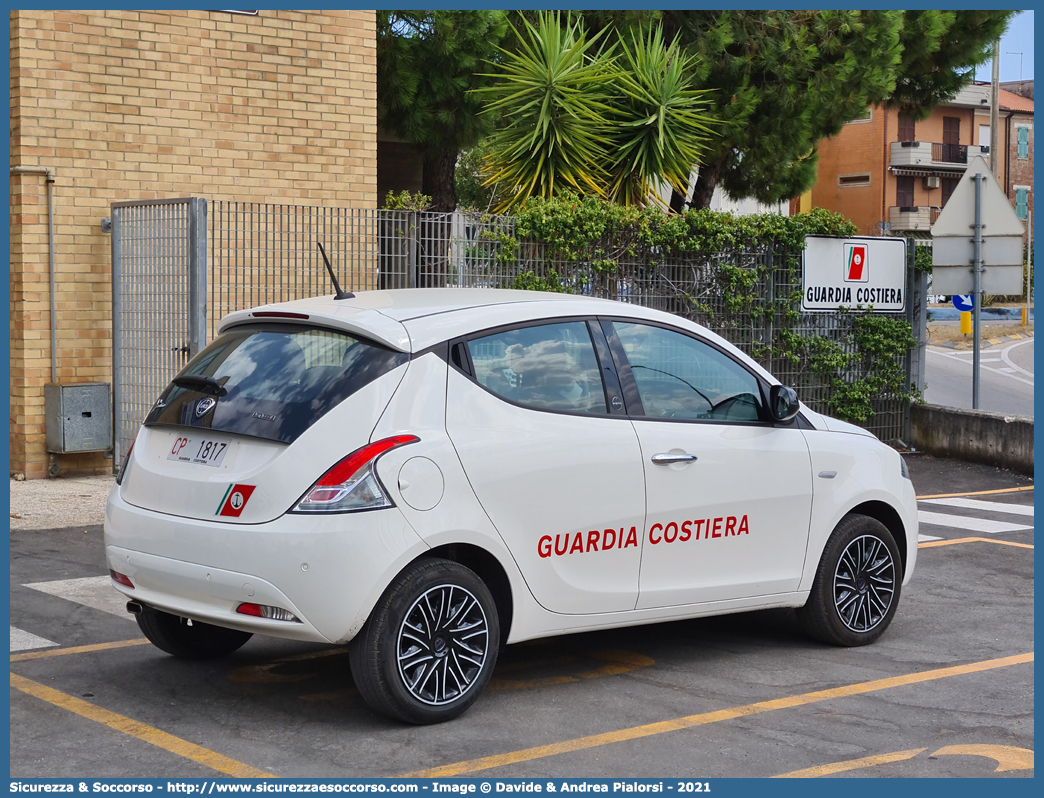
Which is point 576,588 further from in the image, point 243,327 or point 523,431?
point 243,327

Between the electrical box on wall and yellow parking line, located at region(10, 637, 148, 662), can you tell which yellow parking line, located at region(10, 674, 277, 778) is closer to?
yellow parking line, located at region(10, 637, 148, 662)

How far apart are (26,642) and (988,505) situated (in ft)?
29.2

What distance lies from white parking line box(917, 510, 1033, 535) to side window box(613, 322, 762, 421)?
491 centimetres

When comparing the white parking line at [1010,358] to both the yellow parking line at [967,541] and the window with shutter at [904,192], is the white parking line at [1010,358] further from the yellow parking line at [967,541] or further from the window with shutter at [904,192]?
the window with shutter at [904,192]

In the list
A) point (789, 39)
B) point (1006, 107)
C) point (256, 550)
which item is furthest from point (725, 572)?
point (1006, 107)

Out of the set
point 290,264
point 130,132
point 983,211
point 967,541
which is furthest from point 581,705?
point 983,211

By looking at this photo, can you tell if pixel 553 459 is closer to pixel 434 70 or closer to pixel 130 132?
pixel 130 132

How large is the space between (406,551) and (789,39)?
17.6 meters

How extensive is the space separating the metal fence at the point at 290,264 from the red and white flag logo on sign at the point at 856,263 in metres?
2.53

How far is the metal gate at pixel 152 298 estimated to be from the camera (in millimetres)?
11664

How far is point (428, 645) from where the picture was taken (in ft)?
16.9

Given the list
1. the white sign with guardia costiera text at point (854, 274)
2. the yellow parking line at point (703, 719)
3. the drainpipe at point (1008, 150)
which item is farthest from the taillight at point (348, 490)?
the drainpipe at point (1008, 150)

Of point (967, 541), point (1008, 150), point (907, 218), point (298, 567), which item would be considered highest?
point (1008, 150)

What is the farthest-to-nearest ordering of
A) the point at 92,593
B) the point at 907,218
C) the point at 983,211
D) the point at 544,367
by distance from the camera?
the point at 907,218 < the point at 983,211 < the point at 92,593 < the point at 544,367
